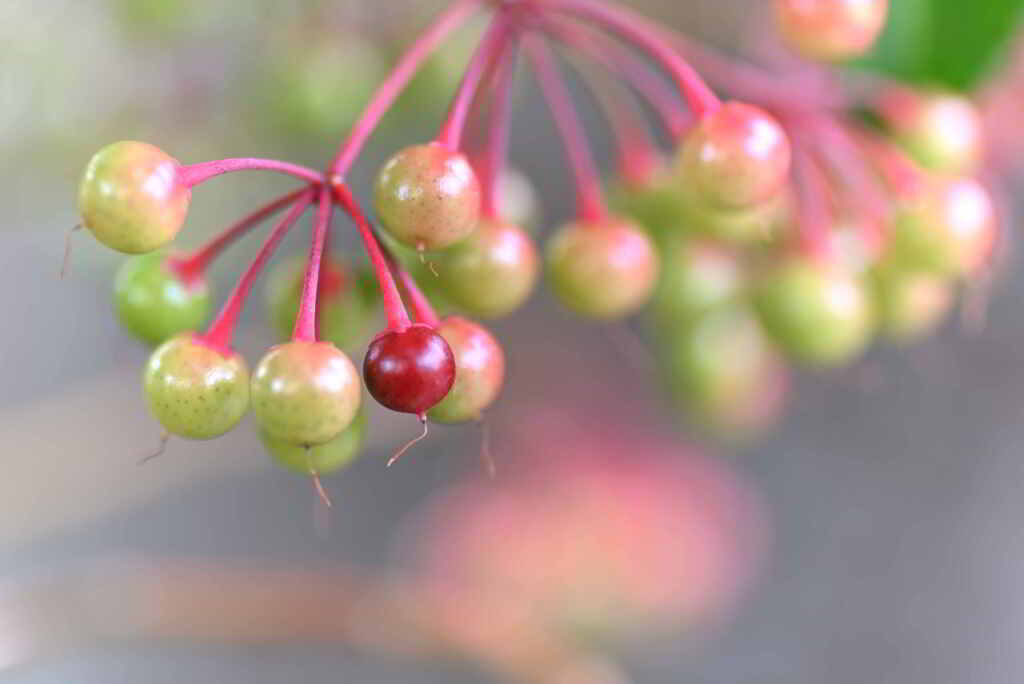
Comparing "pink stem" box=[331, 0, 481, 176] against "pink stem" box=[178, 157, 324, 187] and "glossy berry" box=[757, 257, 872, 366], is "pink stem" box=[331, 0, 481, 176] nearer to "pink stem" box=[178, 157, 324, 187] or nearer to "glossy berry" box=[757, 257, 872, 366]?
"pink stem" box=[178, 157, 324, 187]

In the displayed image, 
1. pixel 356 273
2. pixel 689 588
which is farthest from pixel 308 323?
pixel 689 588

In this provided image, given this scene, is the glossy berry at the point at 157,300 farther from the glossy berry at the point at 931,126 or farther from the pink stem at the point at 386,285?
the glossy berry at the point at 931,126

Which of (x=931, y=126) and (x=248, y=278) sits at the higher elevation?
(x=931, y=126)

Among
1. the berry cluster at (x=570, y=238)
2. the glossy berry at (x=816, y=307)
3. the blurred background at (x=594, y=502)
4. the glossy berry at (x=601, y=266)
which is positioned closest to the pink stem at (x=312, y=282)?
the berry cluster at (x=570, y=238)

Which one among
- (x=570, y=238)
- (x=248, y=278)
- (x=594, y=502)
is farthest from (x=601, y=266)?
(x=594, y=502)

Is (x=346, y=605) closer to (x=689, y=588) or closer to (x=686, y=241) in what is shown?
(x=686, y=241)

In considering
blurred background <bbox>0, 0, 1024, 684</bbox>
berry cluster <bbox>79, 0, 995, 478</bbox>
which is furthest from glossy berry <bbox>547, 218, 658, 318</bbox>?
blurred background <bbox>0, 0, 1024, 684</bbox>

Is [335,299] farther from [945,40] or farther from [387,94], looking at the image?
[945,40]
